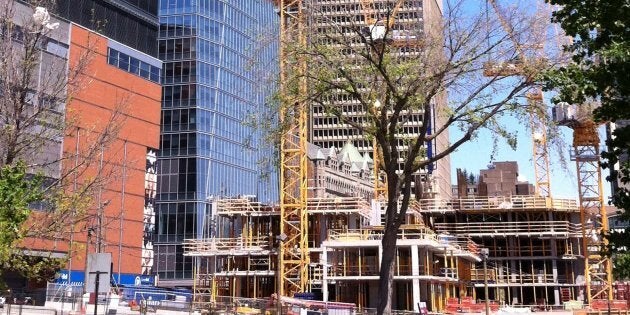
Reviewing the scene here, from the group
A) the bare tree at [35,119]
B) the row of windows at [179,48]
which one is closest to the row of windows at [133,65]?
the row of windows at [179,48]

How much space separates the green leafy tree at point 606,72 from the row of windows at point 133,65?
6969 cm

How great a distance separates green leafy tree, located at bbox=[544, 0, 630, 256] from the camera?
14.8 metres

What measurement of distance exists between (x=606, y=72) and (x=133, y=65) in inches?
2890

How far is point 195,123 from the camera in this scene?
105562 millimetres

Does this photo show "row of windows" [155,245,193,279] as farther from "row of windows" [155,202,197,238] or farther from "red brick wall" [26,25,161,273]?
"red brick wall" [26,25,161,273]

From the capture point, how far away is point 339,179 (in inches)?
5344

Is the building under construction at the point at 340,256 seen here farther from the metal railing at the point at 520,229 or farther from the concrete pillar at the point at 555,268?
the concrete pillar at the point at 555,268

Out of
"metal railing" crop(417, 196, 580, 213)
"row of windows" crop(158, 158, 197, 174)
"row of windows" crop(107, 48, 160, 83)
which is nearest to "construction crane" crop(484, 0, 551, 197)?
"metal railing" crop(417, 196, 580, 213)

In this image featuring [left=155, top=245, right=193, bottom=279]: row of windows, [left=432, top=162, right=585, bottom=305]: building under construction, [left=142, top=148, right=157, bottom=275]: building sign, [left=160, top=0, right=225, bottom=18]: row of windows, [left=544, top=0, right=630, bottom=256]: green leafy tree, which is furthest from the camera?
[left=160, top=0, right=225, bottom=18]: row of windows

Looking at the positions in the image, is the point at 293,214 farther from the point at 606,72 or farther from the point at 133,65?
the point at 606,72

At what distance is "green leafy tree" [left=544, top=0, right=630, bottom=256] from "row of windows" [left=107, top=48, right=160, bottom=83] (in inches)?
2744

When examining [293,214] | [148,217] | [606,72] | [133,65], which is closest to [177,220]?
[148,217]

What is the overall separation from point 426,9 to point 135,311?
2418cm

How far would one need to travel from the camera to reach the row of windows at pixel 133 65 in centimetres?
7950
